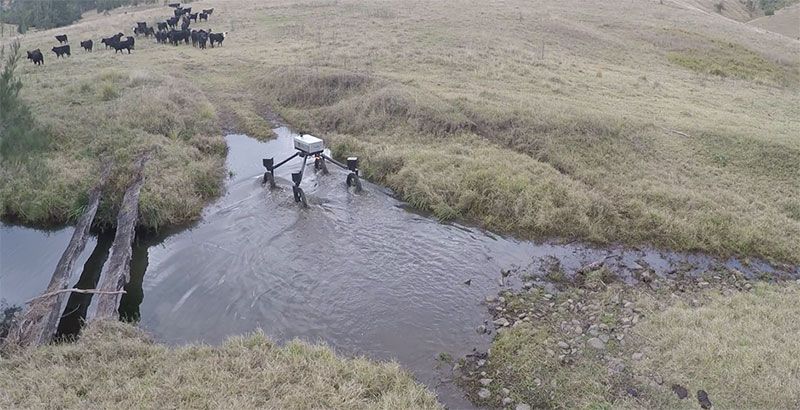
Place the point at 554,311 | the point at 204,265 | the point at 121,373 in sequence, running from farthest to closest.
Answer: the point at 204,265 → the point at 554,311 → the point at 121,373

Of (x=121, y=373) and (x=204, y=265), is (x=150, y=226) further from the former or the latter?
(x=121, y=373)

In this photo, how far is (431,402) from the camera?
786cm

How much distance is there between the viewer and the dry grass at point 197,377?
704cm

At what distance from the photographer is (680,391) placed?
7957mm

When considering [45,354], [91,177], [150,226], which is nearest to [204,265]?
[150,226]

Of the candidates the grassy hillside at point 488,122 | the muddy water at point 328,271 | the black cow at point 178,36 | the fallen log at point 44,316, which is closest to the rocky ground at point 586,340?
the muddy water at point 328,271

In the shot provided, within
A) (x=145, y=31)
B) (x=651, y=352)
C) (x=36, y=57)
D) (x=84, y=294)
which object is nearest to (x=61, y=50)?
(x=36, y=57)

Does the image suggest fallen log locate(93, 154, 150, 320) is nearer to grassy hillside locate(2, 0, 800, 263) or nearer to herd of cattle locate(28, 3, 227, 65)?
grassy hillside locate(2, 0, 800, 263)

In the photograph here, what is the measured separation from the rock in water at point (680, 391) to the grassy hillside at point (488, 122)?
6110mm

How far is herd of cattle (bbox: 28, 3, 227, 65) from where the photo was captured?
98.0 ft

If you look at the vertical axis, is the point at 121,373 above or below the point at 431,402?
above

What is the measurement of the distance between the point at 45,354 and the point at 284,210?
742cm

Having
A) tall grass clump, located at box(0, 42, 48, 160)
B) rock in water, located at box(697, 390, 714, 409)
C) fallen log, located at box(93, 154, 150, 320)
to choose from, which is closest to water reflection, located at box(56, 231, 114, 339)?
fallen log, located at box(93, 154, 150, 320)

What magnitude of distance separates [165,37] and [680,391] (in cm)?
3674
